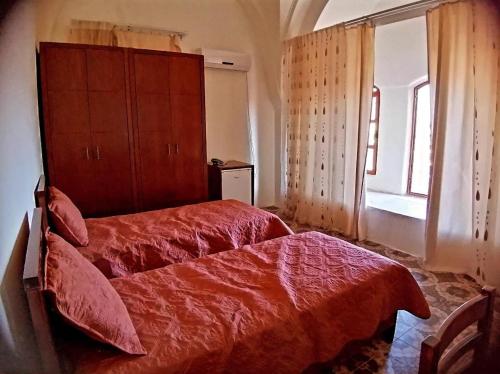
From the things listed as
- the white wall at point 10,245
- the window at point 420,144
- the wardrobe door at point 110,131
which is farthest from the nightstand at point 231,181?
the white wall at point 10,245

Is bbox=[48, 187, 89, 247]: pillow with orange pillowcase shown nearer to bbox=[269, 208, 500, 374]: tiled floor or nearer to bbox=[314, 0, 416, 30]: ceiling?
bbox=[269, 208, 500, 374]: tiled floor

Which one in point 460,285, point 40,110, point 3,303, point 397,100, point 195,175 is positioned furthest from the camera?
point 397,100

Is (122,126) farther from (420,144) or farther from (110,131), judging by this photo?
(420,144)

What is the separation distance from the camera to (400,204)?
3.94 meters

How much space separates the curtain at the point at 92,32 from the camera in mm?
3410

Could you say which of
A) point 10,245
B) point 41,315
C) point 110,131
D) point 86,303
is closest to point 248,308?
point 86,303

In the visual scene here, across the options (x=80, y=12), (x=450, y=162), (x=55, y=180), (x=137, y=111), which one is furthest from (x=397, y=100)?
(x=55, y=180)

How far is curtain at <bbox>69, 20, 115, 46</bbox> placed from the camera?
3410 millimetres

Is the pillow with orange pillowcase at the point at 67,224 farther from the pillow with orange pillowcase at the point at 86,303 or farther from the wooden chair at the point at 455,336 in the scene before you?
the wooden chair at the point at 455,336

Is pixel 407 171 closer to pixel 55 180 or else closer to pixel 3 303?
pixel 55 180

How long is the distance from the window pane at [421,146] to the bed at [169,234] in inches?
107

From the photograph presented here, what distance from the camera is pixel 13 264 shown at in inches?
45.8

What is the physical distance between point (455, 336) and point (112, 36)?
389 cm

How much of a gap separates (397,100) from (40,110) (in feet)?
13.9
